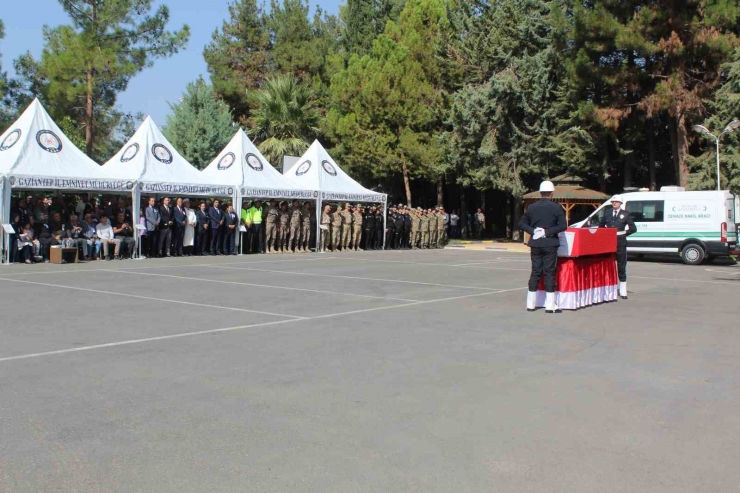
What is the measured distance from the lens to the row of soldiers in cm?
3212

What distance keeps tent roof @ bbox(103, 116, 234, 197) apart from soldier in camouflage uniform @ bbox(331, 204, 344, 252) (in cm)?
532

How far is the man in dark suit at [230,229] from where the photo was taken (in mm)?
25172

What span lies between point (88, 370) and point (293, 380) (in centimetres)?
202

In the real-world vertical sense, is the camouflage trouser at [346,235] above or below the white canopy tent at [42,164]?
below

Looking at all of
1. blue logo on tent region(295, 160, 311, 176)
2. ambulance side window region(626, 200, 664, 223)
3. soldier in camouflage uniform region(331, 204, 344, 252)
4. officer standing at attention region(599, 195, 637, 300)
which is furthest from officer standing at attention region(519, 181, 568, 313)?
blue logo on tent region(295, 160, 311, 176)

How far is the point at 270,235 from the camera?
27031mm

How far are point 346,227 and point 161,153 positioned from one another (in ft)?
27.2

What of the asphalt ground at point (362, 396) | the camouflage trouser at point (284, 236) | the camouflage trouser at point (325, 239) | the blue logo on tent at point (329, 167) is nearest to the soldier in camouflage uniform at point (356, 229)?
the camouflage trouser at point (325, 239)

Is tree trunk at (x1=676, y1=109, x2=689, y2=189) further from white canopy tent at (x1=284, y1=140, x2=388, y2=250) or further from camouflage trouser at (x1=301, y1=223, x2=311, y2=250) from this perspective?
camouflage trouser at (x1=301, y1=223, x2=311, y2=250)

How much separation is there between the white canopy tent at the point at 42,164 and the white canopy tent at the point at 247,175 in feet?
14.2

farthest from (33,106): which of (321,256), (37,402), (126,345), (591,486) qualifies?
(591,486)

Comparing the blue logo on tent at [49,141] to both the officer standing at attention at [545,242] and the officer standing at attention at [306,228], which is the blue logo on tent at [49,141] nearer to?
the officer standing at attention at [306,228]

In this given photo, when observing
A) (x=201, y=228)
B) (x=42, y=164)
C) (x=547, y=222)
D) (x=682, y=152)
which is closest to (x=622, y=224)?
(x=547, y=222)

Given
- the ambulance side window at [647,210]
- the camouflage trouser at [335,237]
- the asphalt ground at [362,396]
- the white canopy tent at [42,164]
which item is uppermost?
the white canopy tent at [42,164]
